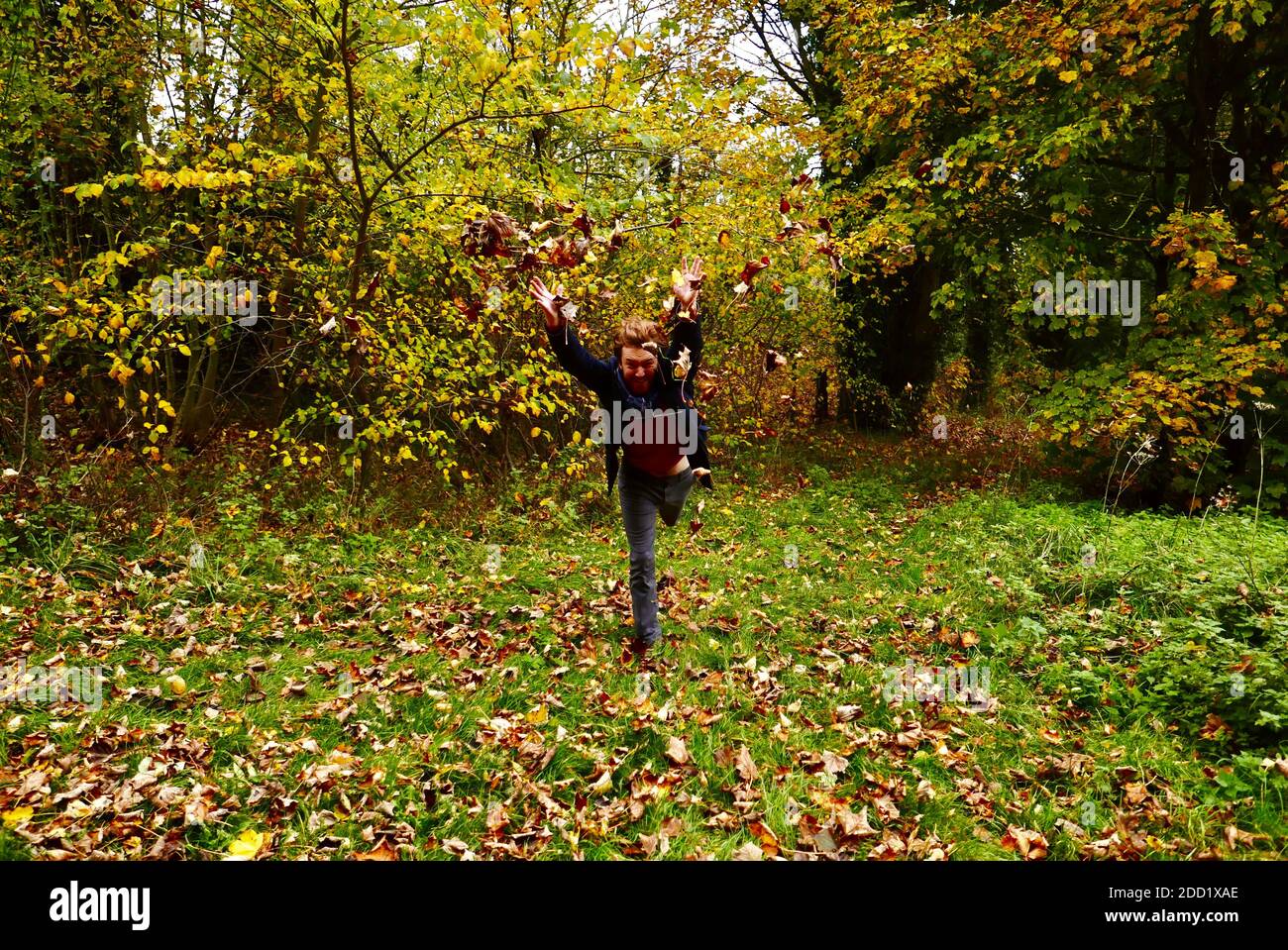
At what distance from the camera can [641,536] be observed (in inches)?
206

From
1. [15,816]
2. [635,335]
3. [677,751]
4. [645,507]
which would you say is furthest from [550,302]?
[15,816]

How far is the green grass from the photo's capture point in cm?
342

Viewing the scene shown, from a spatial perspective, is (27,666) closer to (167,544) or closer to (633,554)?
(167,544)

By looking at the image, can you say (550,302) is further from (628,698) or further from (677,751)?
(677,751)

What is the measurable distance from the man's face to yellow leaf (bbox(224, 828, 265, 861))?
318cm

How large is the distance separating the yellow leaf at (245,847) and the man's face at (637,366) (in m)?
3.18

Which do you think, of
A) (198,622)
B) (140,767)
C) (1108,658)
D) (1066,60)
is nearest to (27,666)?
(198,622)

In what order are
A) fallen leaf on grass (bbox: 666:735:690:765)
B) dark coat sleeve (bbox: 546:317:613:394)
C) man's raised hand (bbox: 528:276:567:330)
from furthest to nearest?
dark coat sleeve (bbox: 546:317:613:394) < man's raised hand (bbox: 528:276:567:330) < fallen leaf on grass (bbox: 666:735:690:765)

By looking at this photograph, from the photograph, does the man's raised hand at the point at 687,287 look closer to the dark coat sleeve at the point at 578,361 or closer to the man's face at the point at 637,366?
the man's face at the point at 637,366

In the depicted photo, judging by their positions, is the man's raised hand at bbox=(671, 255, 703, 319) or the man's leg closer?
the man's raised hand at bbox=(671, 255, 703, 319)

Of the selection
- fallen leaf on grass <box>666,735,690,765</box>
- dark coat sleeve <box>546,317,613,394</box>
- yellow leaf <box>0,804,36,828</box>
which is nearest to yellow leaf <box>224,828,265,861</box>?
yellow leaf <box>0,804,36,828</box>

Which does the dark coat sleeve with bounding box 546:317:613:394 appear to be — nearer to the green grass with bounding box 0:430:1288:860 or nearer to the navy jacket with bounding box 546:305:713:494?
the navy jacket with bounding box 546:305:713:494

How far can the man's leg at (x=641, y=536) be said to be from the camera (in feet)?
16.9

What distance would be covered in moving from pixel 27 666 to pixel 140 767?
1748 mm
